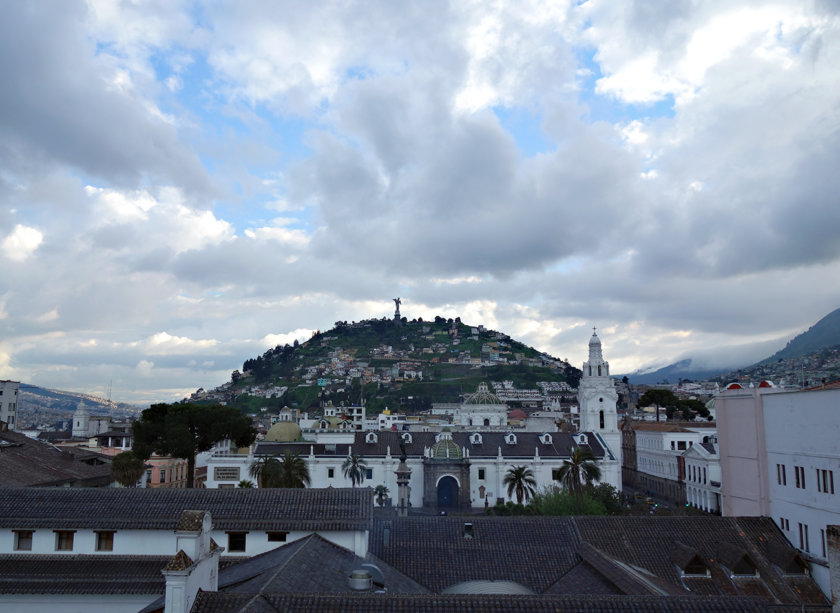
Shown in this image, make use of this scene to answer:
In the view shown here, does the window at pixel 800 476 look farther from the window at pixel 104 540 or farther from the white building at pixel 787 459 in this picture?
the window at pixel 104 540

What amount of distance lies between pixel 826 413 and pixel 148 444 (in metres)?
47.5

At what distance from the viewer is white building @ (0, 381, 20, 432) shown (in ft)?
295

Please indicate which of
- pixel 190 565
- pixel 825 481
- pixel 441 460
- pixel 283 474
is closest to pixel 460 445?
A: pixel 441 460

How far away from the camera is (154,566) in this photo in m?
18.5

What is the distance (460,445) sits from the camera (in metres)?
65.8

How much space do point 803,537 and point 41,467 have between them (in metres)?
40.0

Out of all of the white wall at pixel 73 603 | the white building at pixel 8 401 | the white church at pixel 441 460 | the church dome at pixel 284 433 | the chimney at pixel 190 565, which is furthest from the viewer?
the white building at pixel 8 401

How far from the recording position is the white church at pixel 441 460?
6172 centimetres

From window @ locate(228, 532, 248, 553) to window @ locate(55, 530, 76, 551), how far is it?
182 inches

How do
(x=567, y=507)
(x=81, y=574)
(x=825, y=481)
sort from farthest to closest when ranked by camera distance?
(x=567, y=507) → (x=825, y=481) → (x=81, y=574)

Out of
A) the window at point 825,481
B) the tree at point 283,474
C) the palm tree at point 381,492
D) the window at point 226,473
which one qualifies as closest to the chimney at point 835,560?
the window at point 825,481

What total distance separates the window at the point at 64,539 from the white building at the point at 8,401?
83.8 metres

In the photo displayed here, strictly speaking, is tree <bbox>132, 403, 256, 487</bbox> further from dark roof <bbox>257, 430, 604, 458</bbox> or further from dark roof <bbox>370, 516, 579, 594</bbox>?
dark roof <bbox>370, 516, 579, 594</bbox>

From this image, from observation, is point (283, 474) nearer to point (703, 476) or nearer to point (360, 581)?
point (360, 581)
